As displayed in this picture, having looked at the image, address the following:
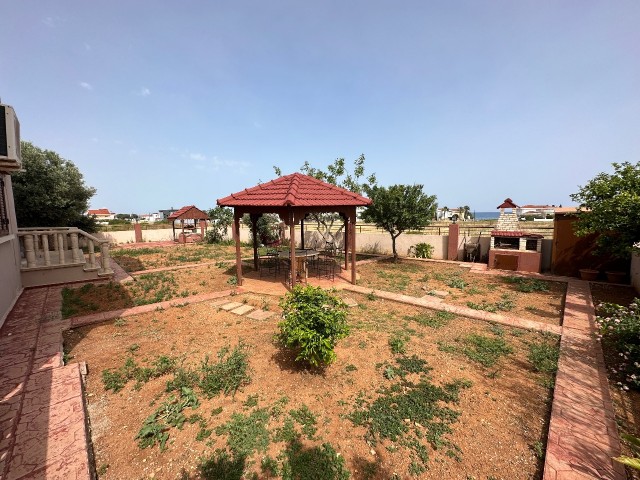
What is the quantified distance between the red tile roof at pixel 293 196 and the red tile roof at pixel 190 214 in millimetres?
16345

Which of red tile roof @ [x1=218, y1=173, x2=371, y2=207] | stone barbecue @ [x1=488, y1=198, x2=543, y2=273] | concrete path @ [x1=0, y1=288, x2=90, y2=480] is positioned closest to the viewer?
concrete path @ [x1=0, y1=288, x2=90, y2=480]

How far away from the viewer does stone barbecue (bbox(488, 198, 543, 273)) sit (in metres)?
11.5

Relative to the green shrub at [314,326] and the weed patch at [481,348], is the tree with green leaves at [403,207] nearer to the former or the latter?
the weed patch at [481,348]

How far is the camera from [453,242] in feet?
47.1

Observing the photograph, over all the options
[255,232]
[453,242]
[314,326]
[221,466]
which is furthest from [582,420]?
[453,242]

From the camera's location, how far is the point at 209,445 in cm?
295

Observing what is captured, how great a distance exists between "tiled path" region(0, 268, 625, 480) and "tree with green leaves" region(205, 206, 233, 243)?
17557mm

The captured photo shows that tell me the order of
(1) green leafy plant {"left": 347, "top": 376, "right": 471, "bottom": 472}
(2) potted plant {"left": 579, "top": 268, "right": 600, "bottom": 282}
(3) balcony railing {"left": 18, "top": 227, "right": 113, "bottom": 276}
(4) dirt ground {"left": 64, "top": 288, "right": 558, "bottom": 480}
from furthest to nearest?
(2) potted plant {"left": 579, "top": 268, "right": 600, "bottom": 282} → (3) balcony railing {"left": 18, "top": 227, "right": 113, "bottom": 276} → (1) green leafy plant {"left": 347, "top": 376, "right": 471, "bottom": 472} → (4) dirt ground {"left": 64, "top": 288, "right": 558, "bottom": 480}

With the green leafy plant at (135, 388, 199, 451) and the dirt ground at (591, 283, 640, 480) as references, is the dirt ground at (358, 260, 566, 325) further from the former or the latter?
the green leafy plant at (135, 388, 199, 451)

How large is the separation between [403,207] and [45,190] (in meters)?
19.7

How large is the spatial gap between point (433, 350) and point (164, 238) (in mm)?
28553

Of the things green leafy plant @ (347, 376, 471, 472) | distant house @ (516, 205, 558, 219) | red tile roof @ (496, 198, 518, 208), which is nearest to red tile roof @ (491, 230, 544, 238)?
distant house @ (516, 205, 558, 219)

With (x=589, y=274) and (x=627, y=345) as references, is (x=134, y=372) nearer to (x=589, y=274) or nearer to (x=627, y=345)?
(x=627, y=345)

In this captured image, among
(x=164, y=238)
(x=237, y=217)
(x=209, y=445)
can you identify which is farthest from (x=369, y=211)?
(x=164, y=238)
